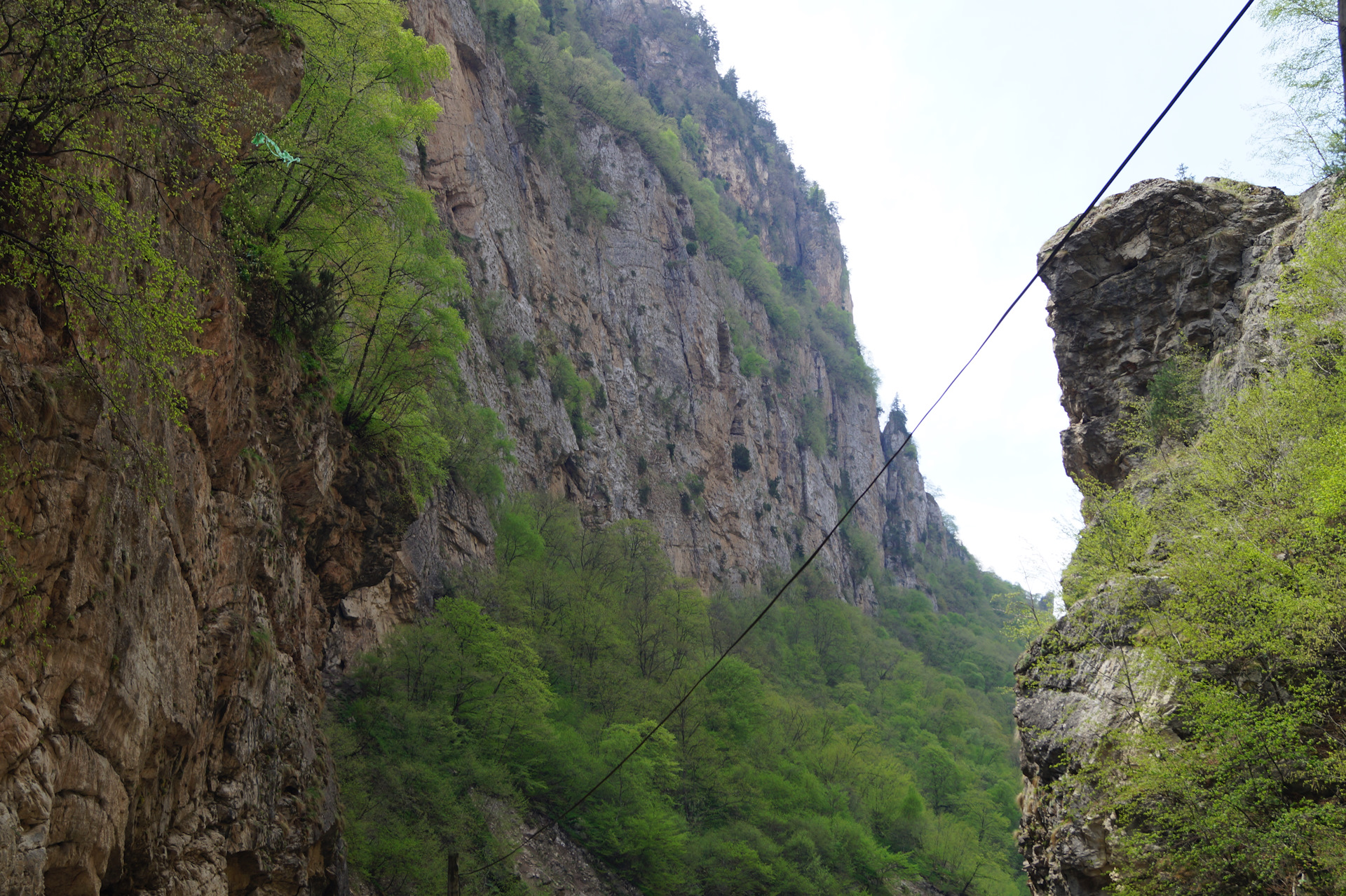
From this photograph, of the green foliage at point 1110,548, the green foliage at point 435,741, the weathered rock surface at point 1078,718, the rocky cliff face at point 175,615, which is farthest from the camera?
the green foliage at point 435,741

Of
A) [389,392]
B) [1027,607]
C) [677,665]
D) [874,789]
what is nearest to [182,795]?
[389,392]

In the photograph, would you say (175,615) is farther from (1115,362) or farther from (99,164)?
(1115,362)

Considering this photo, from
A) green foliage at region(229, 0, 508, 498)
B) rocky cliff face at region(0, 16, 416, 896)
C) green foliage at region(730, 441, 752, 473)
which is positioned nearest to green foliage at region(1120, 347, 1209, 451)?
green foliage at region(229, 0, 508, 498)

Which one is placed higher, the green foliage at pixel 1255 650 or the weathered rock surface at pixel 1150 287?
the weathered rock surface at pixel 1150 287

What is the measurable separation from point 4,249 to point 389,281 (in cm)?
1219

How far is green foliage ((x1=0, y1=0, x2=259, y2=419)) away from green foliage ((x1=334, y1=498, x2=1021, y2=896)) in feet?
47.3

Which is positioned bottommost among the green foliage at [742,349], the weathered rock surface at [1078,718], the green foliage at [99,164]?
the green foliage at [99,164]

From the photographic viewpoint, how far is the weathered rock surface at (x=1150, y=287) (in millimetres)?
23438

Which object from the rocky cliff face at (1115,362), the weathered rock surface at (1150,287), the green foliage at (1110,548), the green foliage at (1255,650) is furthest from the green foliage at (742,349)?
the green foliage at (1255,650)

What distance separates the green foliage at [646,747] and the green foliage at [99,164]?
14.4 m

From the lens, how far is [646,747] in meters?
31.1

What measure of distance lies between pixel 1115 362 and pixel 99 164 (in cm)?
2696

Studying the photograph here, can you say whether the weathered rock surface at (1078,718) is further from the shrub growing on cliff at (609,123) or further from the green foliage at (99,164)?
the shrub growing on cliff at (609,123)

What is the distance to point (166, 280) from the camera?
8180 millimetres
